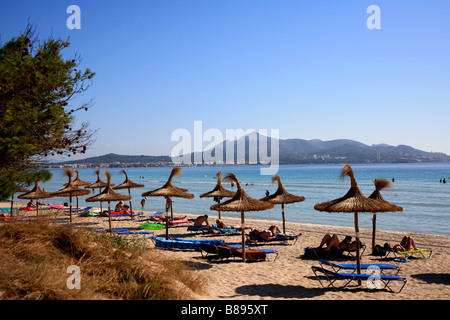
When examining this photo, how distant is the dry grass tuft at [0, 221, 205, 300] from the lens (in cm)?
462

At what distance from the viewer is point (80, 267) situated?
5504mm

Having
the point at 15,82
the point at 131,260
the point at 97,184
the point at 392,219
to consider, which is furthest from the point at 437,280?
the point at 97,184

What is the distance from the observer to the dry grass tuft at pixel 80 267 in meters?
4.62

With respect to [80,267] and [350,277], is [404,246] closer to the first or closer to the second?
[350,277]

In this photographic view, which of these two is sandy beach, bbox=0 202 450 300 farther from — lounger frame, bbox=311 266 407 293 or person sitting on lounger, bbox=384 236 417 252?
person sitting on lounger, bbox=384 236 417 252

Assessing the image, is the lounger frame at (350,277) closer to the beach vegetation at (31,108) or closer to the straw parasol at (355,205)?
the straw parasol at (355,205)

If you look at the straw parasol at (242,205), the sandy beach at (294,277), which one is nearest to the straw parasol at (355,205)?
the sandy beach at (294,277)

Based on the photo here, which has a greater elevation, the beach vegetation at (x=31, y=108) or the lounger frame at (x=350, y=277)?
the beach vegetation at (x=31, y=108)

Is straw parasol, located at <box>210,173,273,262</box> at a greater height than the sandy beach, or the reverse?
straw parasol, located at <box>210,173,273,262</box>

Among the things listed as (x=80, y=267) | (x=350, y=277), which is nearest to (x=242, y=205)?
(x=350, y=277)

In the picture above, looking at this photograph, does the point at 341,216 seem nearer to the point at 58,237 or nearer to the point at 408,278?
the point at 408,278

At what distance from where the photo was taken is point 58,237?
6.34 meters

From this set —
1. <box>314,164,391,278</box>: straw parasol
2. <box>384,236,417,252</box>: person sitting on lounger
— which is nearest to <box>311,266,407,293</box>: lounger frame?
<box>314,164,391,278</box>: straw parasol
